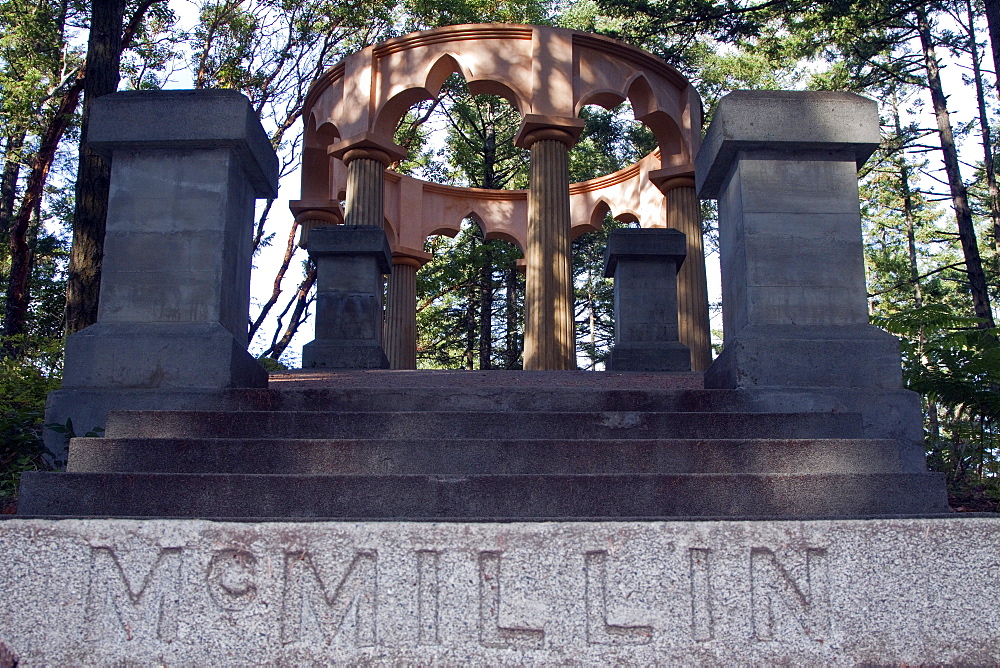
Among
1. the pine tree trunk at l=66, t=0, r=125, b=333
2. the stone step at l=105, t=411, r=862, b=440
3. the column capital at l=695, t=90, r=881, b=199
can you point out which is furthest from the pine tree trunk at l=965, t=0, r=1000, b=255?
the pine tree trunk at l=66, t=0, r=125, b=333

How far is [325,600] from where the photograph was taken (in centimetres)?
403

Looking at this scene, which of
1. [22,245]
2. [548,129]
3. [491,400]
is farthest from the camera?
[22,245]

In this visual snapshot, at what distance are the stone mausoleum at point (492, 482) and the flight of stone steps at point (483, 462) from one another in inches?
0.7

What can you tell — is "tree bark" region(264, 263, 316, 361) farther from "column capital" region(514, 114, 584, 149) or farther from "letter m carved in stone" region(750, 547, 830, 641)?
"letter m carved in stone" region(750, 547, 830, 641)

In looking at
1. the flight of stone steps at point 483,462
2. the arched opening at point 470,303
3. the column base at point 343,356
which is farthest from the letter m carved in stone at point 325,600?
the arched opening at point 470,303

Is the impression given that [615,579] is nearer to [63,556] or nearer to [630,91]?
[63,556]

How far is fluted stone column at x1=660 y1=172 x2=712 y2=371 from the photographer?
18484 millimetres

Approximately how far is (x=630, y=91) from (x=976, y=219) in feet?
93.5

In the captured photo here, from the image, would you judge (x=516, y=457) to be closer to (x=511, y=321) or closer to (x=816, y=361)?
(x=816, y=361)

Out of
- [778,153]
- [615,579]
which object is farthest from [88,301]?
[615,579]

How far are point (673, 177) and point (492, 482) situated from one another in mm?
15428

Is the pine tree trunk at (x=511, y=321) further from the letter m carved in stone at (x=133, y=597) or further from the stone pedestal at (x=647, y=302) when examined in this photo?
the letter m carved in stone at (x=133, y=597)

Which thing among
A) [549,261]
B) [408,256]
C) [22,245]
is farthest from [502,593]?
[408,256]

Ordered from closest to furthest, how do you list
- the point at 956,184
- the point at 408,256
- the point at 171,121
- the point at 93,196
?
the point at 171,121 → the point at 93,196 → the point at 956,184 → the point at 408,256
